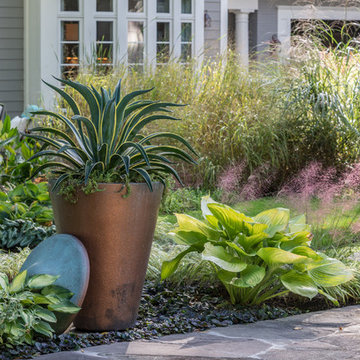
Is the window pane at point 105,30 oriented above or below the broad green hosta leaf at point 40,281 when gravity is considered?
above

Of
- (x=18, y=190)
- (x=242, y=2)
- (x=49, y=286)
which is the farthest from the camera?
(x=242, y=2)

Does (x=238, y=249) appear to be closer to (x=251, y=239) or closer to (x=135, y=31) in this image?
(x=251, y=239)

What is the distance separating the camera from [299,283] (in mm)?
4191

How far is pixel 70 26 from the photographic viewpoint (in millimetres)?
10578

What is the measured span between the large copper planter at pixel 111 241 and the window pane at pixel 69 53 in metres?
6.94

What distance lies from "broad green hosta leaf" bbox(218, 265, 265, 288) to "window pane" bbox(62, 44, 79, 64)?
6.94m

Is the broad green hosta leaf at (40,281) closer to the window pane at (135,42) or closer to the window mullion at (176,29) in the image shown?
the window pane at (135,42)

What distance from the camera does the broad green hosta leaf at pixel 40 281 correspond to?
12.0 feet

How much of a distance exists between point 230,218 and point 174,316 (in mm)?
654

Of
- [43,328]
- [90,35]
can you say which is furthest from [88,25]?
[43,328]

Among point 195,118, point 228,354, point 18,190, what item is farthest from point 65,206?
point 195,118

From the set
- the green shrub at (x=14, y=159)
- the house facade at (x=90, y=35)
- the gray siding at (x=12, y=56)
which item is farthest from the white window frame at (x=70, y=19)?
the green shrub at (x=14, y=159)

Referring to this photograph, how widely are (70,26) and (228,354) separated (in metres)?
7.93

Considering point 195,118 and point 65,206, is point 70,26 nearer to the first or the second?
point 195,118
